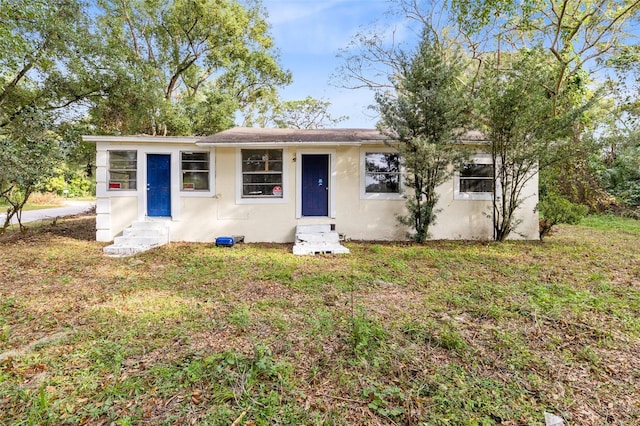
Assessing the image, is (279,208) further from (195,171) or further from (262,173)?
(195,171)

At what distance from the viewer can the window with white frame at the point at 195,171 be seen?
789 centimetres

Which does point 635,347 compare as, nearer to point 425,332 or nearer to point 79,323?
point 425,332

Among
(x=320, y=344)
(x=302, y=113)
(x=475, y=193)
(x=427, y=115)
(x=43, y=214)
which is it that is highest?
(x=302, y=113)

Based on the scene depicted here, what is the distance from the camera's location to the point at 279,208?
7.98 meters

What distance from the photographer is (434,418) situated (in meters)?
2.03

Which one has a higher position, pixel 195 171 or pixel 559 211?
pixel 195 171

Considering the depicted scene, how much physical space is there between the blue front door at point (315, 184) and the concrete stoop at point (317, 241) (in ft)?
1.55

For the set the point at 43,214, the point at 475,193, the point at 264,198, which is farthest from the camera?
the point at 43,214

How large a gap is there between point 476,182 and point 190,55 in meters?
14.6

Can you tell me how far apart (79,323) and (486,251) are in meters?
7.11

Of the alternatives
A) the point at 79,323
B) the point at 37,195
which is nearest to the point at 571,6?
the point at 79,323

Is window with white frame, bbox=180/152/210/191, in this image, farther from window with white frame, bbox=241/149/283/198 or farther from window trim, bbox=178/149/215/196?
window with white frame, bbox=241/149/283/198

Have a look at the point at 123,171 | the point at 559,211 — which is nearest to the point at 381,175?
the point at 559,211

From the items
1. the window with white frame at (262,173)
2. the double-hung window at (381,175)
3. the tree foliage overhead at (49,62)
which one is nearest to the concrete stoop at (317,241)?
the window with white frame at (262,173)
